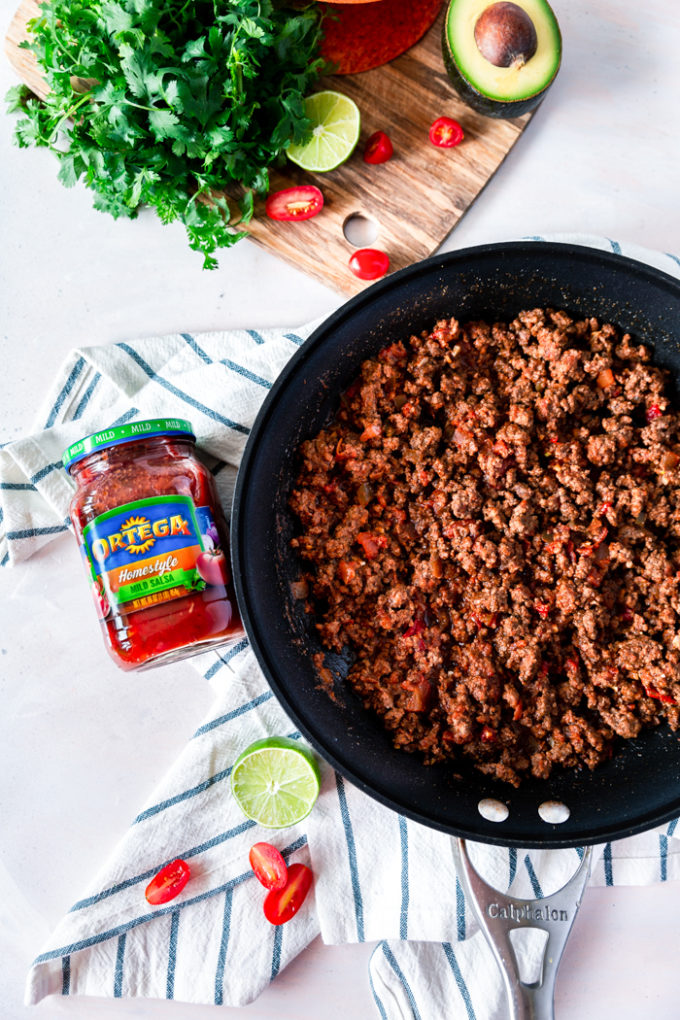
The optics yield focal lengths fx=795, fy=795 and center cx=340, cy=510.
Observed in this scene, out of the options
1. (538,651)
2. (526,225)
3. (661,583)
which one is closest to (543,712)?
(538,651)

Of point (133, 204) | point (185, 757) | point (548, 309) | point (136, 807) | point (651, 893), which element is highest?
point (548, 309)

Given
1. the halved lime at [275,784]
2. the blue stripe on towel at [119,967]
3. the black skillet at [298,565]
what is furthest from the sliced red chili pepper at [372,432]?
the blue stripe on towel at [119,967]

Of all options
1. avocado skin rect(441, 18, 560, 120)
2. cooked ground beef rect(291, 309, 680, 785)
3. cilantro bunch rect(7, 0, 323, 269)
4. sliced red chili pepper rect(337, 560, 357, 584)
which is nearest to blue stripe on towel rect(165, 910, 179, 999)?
cooked ground beef rect(291, 309, 680, 785)

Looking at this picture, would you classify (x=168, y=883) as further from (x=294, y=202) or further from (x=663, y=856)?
(x=294, y=202)

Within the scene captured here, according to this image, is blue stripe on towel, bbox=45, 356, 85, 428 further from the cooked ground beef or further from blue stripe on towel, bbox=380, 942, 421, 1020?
blue stripe on towel, bbox=380, 942, 421, 1020

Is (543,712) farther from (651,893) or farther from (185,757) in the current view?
(185,757)

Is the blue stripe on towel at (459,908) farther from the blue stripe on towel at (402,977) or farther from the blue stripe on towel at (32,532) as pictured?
the blue stripe on towel at (32,532)
